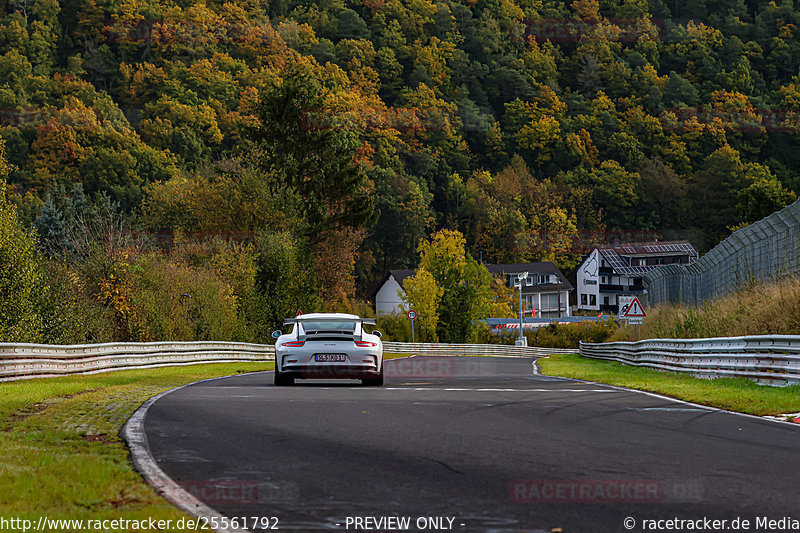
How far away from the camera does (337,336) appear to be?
18.4 metres

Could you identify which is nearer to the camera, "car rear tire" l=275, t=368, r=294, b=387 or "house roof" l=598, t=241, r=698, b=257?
"car rear tire" l=275, t=368, r=294, b=387

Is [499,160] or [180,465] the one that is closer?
[180,465]

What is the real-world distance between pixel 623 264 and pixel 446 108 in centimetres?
4858

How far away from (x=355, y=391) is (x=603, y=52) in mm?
170325

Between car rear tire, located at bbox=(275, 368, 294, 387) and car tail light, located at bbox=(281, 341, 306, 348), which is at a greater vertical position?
car tail light, located at bbox=(281, 341, 306, 348)

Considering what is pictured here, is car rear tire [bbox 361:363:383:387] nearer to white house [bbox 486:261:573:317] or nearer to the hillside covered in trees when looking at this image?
the hillside covered in trees

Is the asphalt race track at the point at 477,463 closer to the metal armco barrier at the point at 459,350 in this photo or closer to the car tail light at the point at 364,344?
the car tail light at the point at 364,344

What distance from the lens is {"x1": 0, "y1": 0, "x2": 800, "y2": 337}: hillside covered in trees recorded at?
366ft

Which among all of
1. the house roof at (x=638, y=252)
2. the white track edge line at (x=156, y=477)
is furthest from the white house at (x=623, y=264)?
the white track edge line at (x=156, y=477)

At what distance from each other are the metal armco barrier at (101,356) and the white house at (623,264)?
98075 millimetres

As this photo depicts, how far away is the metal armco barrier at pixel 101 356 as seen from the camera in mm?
22609

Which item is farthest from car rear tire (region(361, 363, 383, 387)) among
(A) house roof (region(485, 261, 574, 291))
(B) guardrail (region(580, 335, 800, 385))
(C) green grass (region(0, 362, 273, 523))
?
(A) house roof (region(485, 261, 574, 291))

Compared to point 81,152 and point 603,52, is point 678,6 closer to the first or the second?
point 603,52

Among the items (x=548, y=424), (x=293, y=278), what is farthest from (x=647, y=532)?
(x=293, y=278)
